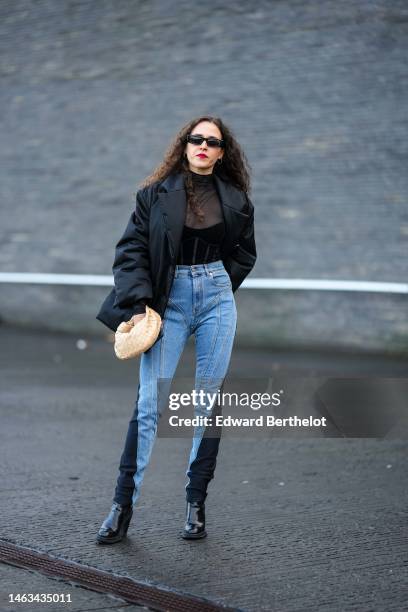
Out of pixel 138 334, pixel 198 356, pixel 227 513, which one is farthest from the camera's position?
pixel 227 513

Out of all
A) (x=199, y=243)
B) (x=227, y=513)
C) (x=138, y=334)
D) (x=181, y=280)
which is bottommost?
(x=227, y=513)

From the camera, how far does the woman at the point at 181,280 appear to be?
4871 millimetres

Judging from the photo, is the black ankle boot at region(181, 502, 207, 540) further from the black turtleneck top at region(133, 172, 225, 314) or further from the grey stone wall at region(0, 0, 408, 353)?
the grey stone wall at region(0, 0, 408, 353)

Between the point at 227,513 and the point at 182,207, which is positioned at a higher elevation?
the point at 182,207

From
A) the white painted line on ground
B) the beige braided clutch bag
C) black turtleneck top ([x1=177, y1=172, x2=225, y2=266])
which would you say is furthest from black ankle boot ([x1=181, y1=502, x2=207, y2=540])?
the white painted line on ground

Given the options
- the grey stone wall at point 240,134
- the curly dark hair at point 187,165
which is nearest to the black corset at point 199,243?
the curly dark hair at point 187,165

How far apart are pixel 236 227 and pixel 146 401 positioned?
0.91 m

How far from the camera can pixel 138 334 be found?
478 centimetres

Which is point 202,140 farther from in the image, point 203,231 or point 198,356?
point 198,356

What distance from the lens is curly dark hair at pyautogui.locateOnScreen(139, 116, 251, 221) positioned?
5055 millimetres

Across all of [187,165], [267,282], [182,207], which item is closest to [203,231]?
[182,207]

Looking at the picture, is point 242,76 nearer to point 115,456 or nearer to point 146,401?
point 115,456

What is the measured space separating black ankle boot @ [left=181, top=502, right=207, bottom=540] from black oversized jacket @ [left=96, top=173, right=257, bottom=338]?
92 cm

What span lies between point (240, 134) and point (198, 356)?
973 centimetres
